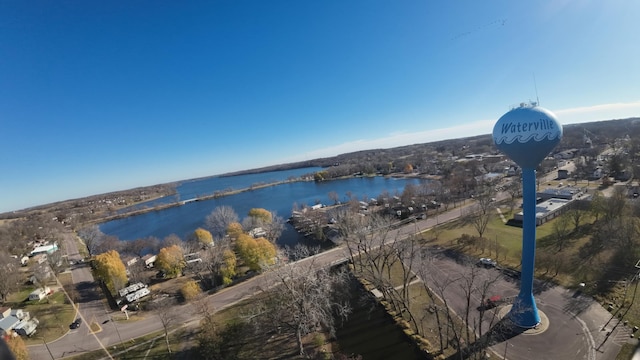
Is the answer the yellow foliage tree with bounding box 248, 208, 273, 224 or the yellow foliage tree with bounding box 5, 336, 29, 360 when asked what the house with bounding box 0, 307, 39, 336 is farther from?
the yellow foliage tree with bounding box 248, 208, 273, 224

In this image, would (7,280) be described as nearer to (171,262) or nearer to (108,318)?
(108,318)

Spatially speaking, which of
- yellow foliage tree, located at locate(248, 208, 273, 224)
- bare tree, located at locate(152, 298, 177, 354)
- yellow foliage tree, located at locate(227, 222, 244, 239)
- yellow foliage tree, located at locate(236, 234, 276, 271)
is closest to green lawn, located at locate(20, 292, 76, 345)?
bare tree, located at locate(152, 298, 177, 354)

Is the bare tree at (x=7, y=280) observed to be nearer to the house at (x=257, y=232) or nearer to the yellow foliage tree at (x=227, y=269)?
the yellow foliage tree at (x=227, y=269)

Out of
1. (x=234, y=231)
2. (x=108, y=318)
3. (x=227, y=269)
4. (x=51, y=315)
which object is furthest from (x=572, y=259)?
(x=51, y=315)

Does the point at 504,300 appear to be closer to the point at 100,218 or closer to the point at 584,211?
the point at 584,211

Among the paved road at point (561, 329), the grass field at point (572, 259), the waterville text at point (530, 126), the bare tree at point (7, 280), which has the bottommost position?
the paved road at point (561, 329)

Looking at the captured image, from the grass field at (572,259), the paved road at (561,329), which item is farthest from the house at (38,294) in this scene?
the grass field at (572,259)
